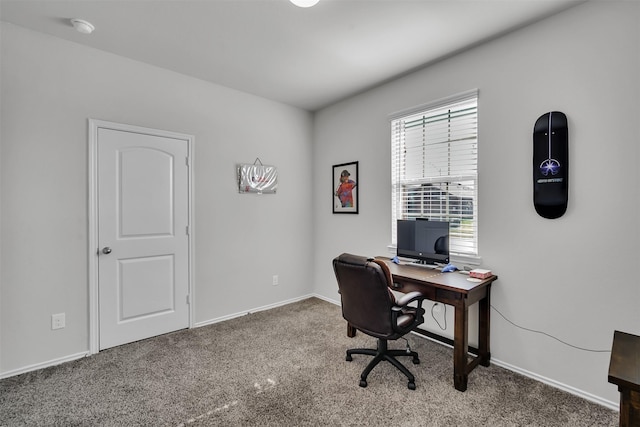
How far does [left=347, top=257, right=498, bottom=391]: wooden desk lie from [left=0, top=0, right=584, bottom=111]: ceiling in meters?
1.95

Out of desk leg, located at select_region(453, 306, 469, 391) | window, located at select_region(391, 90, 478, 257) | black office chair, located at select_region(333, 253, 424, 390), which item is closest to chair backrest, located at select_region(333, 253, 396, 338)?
black office chair, located at select_region(333, 253, 424, 390)

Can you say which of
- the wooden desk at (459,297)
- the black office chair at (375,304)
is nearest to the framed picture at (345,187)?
the wooden desk at (459,297)

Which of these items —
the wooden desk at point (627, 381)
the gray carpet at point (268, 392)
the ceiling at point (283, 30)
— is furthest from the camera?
the ceiling at point (283, 30)

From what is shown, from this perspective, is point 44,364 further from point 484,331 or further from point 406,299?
point 484,331

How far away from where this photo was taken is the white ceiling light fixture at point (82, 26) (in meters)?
A: 2.25

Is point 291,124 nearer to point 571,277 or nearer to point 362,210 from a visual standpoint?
point 362,210

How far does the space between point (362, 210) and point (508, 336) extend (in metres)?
1.91

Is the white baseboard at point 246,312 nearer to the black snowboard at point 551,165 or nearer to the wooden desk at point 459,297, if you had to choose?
the wooden desk at point 459,297

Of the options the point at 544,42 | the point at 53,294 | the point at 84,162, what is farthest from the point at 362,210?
the point at 53,294

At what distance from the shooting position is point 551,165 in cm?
215

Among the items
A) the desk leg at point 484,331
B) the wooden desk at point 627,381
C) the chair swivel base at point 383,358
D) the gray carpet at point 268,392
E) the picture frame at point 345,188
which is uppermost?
the picture frame at point 345,188

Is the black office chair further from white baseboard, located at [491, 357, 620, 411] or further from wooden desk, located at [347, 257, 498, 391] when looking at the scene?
white baseboard, located at [491, 357, 620, 411]

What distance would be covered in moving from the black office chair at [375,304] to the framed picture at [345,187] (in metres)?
1.58

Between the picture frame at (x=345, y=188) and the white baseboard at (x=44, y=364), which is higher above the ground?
the picture frame at (x=345, y=188)
